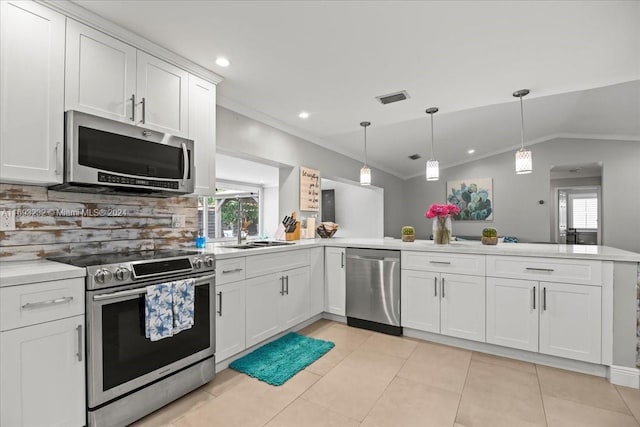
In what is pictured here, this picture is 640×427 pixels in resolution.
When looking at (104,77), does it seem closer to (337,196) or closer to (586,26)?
(586,26)

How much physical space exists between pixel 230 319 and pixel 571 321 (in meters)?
2.60

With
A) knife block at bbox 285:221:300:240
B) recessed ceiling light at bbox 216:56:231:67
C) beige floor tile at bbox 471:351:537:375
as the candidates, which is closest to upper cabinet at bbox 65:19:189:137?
recessed ceiling light at bbox 216:56:231:67

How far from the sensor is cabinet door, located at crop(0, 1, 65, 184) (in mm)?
1595

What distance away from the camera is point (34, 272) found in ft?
4.72

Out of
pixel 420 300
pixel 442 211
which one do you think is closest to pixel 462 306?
pixel 420 300

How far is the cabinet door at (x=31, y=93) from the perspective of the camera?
159cm

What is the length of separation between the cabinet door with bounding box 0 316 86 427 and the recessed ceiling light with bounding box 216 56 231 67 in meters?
1.96

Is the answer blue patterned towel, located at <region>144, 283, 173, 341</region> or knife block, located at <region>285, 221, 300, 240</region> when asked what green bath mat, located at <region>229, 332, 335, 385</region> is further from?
knife block, located at <region>285, 221, 300, 240</region>

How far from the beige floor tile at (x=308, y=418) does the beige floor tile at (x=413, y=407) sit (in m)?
0.14

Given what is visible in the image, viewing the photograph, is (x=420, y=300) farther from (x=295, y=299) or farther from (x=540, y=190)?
(x=540, y=190)

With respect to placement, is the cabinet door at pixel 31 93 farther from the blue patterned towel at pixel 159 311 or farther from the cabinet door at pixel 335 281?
the cabinet door at pixel 335 281

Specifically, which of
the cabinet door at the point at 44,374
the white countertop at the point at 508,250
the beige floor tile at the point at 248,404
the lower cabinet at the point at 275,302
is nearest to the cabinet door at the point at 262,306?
the lower cabinet at the point at 275,302

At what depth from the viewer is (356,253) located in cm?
335

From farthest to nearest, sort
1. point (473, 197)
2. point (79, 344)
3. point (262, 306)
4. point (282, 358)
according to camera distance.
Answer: point (473, 197), point (262, 306), point (282, 358), point (79, 344)
